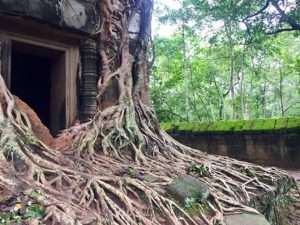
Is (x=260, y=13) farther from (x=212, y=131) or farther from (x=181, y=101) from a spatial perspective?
(x=181, y=101)

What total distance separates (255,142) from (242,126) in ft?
1.44

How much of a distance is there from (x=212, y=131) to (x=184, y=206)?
18.0 ft

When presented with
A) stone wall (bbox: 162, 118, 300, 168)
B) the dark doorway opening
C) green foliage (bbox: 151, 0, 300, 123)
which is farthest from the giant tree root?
green foliage (bbox: 151, 0, 300, 123)

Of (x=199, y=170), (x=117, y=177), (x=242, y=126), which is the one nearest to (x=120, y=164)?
(x=117, y=177)

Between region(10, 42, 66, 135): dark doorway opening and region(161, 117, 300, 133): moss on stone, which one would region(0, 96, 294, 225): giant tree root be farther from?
region(161, 117, 300, 133): moss on stone

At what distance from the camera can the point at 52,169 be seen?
245 centimetres

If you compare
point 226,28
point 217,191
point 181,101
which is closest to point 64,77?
point 217,191

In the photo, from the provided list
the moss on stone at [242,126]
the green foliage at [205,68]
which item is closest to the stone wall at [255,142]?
the moss on stone at [242,126]

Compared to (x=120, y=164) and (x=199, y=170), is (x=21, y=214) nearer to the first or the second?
(x=120, y=164)

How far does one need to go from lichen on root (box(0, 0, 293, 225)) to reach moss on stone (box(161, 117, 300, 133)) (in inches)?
123

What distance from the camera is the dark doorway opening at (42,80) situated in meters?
4.27

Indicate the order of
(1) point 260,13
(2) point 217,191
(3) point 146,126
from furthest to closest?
(1) point 260,13, (3) point 146,126, (2) point 217,191

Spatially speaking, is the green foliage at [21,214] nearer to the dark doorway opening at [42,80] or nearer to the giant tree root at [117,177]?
the giant tree root at [117,177]

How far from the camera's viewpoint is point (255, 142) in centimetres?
715
